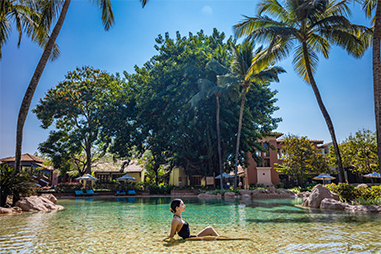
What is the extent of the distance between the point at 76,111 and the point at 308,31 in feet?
80.1

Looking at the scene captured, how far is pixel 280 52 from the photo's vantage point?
13836 mm

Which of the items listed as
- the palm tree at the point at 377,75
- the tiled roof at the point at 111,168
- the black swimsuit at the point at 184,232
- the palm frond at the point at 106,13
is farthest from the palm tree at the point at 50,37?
the tiled roof at the point at 111,168

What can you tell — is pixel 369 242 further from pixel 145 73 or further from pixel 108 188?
pixel 108 188

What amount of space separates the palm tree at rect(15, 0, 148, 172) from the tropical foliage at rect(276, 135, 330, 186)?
72.8 ft

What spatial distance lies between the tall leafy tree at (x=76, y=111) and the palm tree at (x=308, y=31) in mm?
17774

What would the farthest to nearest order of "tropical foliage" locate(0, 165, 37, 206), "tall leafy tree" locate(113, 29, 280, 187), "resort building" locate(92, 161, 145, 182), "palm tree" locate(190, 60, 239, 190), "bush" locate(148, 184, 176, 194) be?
"resort building" locate(92, 161, 145, 182) → "bush" locate(148, 184, 176, 194) → "tall leafy tree" locate(113, 29, 280, 187) → "palm tree" locate(190, 60, 239, 190) → "tropical foliage" locate(0, 165, 37, 206)

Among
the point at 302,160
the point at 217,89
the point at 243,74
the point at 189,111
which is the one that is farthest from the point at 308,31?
the point at 302,160

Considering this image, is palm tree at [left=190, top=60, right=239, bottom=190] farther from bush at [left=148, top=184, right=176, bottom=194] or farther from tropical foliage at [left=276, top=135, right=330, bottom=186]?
tropical foliage at [left=276, top=135, right=330, bottom=186]

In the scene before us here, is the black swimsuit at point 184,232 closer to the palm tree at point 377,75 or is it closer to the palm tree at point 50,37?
the palm tree at point 377,75

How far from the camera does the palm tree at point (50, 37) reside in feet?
32.3

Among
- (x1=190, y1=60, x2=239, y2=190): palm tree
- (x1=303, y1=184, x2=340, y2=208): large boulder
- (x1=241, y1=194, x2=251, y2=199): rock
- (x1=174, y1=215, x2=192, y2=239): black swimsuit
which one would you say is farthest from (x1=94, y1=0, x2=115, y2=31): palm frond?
(x1=241, y1=194, x2=251, y2=199): rock

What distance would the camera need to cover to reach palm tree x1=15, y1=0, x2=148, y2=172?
32.3 feet

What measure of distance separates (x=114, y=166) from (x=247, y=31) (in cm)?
2930

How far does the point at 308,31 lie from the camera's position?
12.6 metres
